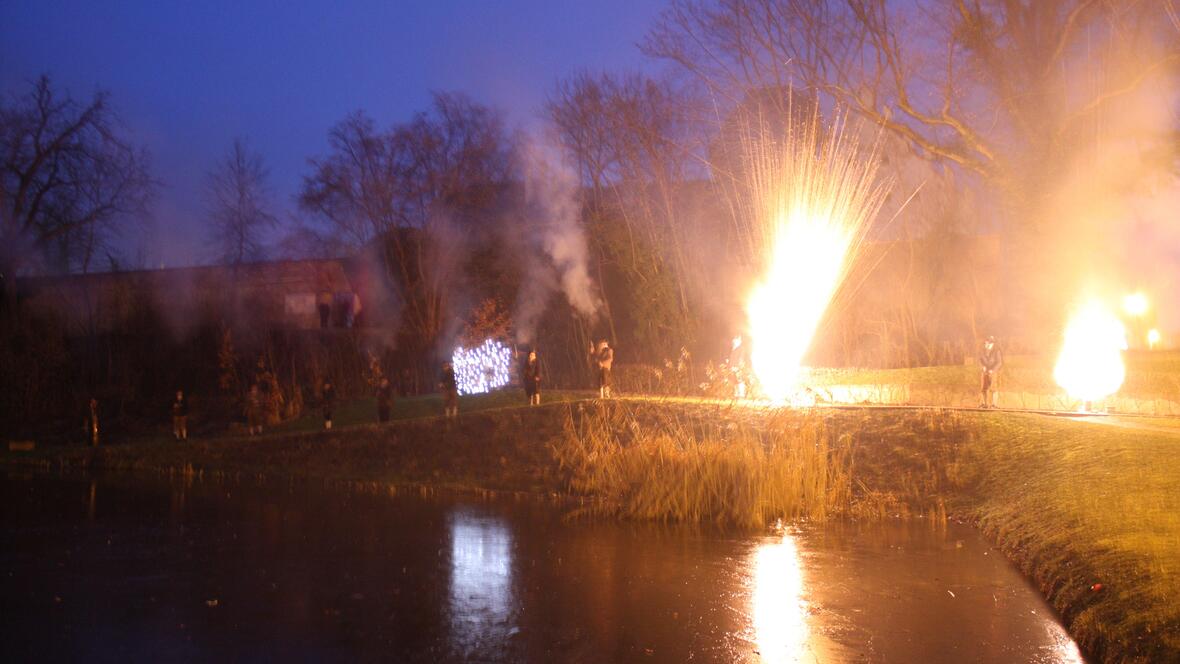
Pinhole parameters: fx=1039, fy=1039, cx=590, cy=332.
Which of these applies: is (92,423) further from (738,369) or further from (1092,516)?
(1092,516)

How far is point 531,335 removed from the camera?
40.8m

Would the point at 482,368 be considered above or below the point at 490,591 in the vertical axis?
above

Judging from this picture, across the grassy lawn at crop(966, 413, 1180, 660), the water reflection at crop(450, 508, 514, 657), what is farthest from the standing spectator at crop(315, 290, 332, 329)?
the grassy lawn at crop(966, 413, 1180, 660)

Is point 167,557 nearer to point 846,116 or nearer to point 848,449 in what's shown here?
point 848,449

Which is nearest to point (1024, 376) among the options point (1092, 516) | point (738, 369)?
point (738, 369)

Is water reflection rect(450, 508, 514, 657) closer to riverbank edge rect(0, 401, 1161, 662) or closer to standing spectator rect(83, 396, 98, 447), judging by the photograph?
riverbank edge rect(0, 401, 1161, 662)

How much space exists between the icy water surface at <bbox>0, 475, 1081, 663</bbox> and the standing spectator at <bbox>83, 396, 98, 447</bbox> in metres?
10.6

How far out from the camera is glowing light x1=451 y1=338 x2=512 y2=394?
35.3m

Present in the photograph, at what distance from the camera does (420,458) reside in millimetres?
22516

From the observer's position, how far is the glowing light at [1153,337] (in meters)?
36.2

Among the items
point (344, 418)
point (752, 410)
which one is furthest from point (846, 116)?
point (344, 418)

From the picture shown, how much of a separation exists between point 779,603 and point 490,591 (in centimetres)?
307

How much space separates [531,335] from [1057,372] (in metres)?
19.5

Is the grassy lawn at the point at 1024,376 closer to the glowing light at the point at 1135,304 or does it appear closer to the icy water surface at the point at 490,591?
the glowing light at the point at 1135,304
